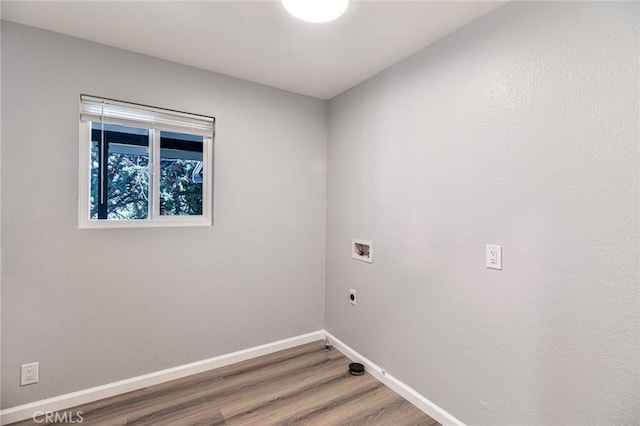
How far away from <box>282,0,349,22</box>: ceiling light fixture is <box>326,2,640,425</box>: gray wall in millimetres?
797

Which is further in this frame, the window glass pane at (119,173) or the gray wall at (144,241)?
the window glass pane at (119,173)

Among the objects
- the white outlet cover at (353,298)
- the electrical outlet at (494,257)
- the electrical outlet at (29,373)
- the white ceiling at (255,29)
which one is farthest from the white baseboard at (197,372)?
the white ceiling at (255,29)

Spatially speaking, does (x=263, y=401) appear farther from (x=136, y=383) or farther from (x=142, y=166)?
(x=142, y=166)

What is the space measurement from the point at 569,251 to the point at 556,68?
2.68 ft

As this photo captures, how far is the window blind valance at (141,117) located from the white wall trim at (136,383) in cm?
179

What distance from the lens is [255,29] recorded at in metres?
1.75

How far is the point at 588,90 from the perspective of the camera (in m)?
1.21

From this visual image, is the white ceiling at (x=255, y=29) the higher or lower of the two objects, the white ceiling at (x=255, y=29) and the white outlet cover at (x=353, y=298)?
the higher

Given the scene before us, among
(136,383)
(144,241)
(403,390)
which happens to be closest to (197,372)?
(136,383)

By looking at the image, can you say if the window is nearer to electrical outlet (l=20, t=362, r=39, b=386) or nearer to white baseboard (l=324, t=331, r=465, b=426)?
electrical outlet (l=20, t=362, r=39, b=386)

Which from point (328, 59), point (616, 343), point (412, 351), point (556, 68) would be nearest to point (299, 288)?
point (412, 351)

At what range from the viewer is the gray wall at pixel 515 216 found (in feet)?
3.76

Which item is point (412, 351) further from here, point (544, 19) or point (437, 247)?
point (544, 19)

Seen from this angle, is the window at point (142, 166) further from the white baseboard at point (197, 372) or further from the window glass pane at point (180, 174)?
the white baseboard at point (197, 372)
